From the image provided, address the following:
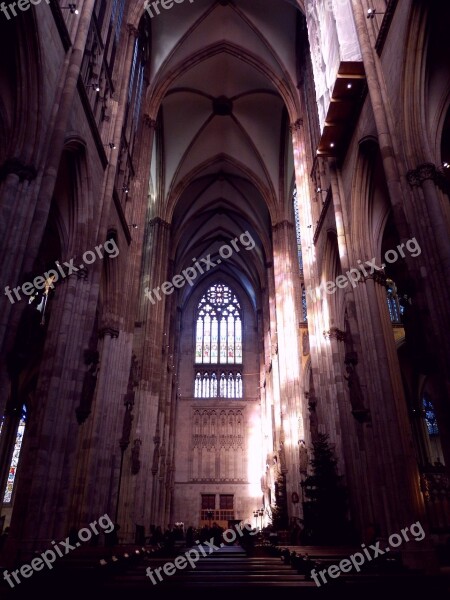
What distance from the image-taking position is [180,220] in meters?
28.5

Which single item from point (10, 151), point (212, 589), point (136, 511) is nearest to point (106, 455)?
point (136, 511)

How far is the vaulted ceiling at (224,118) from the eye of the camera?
1930 centimetres

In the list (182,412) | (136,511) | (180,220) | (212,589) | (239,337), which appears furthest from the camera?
(239,337)

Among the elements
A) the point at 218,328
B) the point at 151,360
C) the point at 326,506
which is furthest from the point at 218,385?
the point at 326,506

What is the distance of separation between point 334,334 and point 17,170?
33.0ft

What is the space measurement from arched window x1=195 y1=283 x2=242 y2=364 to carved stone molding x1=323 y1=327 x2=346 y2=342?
68.0ft

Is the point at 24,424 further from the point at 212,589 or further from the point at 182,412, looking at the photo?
the point at 212,589

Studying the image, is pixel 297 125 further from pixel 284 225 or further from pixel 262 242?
pixel 262 242

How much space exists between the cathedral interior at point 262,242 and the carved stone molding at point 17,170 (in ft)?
0.08

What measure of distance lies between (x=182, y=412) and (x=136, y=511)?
15.1 m

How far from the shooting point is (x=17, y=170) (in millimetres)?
6879

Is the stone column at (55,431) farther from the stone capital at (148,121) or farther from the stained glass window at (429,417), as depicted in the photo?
the stained glass window at (429,417)

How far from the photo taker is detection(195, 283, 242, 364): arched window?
34.6 metres

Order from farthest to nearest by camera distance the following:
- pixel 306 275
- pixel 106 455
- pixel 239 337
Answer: pixel 239 337
pixel 306 275
pixel 106 455
